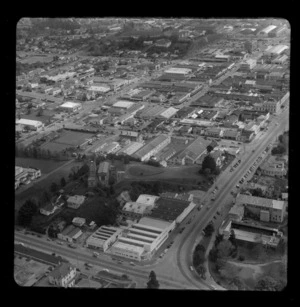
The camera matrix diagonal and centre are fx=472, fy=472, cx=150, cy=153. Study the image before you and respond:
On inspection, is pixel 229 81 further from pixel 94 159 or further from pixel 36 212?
pixel 36 212

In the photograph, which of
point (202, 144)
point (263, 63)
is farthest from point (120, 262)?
point (263, 63)

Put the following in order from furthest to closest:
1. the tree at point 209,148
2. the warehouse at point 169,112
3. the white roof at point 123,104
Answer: the white roof at point 123,104, the warehouse at point 169,112, the tree at point 209,148

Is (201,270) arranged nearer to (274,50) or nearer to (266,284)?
(266,284)

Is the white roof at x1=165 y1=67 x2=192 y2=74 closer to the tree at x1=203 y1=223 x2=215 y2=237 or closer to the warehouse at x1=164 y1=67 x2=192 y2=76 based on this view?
the warehouse at x1=164 y1=67 x2=192 y2=76

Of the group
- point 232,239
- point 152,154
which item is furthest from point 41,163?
point 232,239

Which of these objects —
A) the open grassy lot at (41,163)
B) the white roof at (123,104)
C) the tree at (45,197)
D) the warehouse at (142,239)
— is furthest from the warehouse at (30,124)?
the warehouse at (142,239)

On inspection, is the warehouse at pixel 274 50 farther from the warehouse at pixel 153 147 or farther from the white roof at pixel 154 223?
the white roof at pixel 154 223
